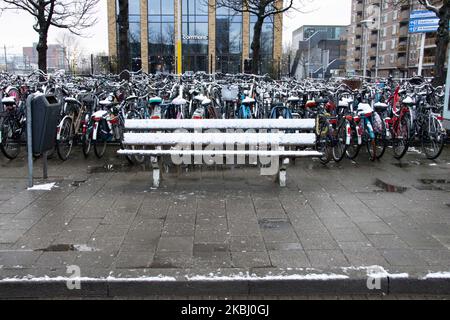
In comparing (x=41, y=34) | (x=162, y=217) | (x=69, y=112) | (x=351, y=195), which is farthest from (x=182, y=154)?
(x=41, y=34)

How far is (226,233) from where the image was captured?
180 inches

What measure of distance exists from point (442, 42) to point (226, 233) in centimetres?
1004

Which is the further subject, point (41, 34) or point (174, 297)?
point (41, 34)

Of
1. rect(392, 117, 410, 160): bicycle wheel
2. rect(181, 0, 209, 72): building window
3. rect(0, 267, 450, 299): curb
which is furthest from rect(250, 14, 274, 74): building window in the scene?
rect(0, 267, 450, 299): curb

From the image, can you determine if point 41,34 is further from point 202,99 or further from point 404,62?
point 404,62

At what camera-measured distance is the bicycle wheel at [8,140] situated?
791 cm

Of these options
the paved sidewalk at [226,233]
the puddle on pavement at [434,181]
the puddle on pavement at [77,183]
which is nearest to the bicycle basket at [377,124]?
the paved sidewalk at [226,233]

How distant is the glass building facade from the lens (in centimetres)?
4088

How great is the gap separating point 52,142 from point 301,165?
12.9 ft

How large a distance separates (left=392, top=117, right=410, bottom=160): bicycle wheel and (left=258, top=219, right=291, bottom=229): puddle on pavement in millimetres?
4016

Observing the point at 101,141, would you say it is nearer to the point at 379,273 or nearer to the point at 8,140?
the point at 8,140

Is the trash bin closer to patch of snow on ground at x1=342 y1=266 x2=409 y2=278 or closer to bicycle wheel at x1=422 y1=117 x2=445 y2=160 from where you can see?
patch of snow on ground at x1=342 y1=266 x2=409 y2=278

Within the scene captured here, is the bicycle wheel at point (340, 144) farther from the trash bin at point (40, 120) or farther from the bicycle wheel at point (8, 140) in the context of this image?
the bicycle wheel at point (8, 140)

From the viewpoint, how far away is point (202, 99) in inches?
365
